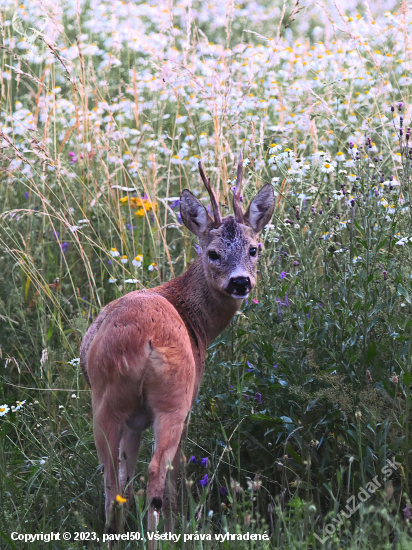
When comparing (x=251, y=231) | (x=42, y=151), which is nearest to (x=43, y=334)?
(x=42, y=151)

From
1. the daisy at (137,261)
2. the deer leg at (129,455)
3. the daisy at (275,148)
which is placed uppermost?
the daisy at (275,148)

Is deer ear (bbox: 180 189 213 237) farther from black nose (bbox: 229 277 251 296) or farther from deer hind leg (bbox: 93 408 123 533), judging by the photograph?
deer hind leg (bbox: 93 408 123 533)

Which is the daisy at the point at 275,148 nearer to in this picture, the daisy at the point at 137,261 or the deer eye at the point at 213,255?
the deer eye at the point at 213,255

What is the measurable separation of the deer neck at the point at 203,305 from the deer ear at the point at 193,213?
288 millimetres

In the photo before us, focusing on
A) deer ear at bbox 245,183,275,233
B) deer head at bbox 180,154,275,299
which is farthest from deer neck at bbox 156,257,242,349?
deer ear at bbox 245,183,275,233

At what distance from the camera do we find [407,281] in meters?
3.62

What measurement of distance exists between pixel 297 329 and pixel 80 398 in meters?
1.65

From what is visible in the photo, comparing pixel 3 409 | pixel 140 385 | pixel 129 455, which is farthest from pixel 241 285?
pixel 3 409

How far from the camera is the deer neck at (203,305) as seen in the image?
4.08 meters

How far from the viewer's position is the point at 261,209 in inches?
171

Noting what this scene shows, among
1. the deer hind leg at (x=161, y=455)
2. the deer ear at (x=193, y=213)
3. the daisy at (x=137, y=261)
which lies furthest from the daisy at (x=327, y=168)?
the deer hind leg at (x=161, y=455)

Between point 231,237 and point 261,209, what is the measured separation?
1.21 feet

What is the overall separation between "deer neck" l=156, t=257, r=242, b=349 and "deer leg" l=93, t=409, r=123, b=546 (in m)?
0.98

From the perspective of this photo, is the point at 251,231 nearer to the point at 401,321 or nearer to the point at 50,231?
the point at 401,321
